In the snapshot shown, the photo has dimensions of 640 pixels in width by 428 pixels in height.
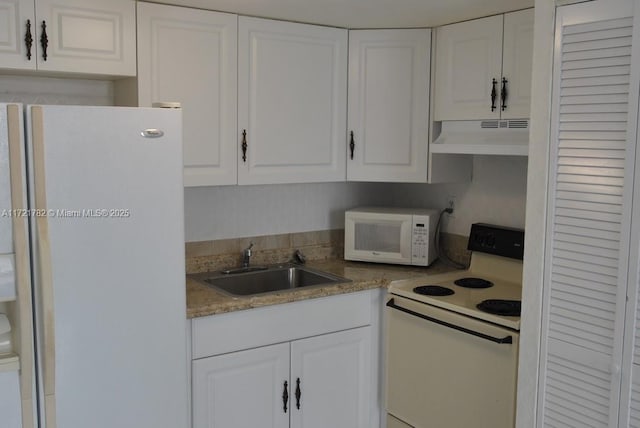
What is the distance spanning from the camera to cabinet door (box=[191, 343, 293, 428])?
2564 millimetres

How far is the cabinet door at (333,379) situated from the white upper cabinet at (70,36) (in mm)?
1352

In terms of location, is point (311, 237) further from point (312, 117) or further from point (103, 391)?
point (103, 391)

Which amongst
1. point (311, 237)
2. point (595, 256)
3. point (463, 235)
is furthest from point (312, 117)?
point (595, 256)

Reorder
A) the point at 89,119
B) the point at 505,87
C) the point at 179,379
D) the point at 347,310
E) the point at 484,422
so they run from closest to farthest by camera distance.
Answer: the point at 89,119, the point at 179,379, the point at 484,422, the point at 505,87, the point at 347,310

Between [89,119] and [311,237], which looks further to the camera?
[311,237]

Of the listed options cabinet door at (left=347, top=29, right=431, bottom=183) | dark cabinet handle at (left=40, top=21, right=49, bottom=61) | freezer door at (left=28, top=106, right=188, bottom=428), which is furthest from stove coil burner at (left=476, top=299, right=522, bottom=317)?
dark cabinet handle at (left=40, top=21, right=49, bottom=61)

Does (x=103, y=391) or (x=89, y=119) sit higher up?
(x=89, y=119)

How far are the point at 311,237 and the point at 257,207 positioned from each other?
1.18 feet

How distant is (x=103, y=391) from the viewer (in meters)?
2.14

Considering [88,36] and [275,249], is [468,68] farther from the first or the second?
[88,36]

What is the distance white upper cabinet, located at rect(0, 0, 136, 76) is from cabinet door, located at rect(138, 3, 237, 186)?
7cm

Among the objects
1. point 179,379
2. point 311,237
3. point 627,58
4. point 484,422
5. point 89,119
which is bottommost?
point 484,422

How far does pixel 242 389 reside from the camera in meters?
2.66

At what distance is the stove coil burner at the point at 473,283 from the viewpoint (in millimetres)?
2934
